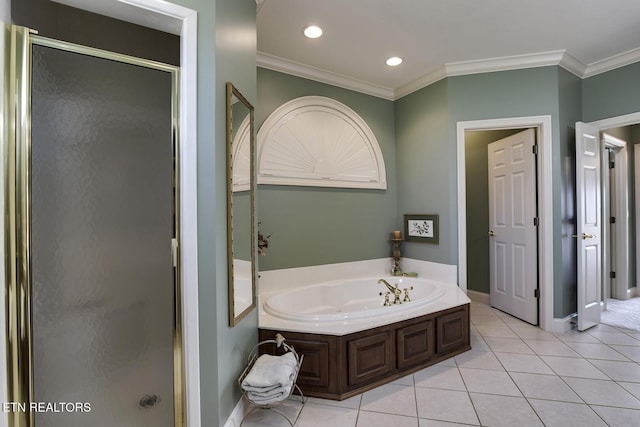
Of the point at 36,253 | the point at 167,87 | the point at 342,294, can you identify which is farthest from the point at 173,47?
the point at 342,294

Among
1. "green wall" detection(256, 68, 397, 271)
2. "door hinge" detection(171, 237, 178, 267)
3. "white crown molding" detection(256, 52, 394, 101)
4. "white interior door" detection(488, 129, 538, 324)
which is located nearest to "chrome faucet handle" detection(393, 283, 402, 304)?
"green wall" detection(256, 68, 397, 271)

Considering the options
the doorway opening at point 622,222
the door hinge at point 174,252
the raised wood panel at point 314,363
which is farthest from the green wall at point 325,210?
the doorway opening at point 622,222

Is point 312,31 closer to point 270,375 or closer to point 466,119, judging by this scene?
point 466,119

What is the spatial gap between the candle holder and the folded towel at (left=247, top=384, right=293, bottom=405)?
7.04ft

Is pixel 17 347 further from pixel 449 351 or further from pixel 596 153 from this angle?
pixel 596 153

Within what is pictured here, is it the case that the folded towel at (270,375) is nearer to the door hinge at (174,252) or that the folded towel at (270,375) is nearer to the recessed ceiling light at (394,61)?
the door hinge at (174,252)

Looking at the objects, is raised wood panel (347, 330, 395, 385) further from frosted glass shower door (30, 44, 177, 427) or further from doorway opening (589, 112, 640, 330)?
doorway opening (589, 112, 640, 330)

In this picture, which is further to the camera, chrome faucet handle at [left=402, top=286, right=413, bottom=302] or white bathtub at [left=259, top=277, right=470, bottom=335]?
chrome faucet handle at [left=402, top=286, right=413, bottom=302]

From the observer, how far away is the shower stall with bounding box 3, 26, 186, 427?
1.15 metres

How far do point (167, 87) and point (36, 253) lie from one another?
913mm

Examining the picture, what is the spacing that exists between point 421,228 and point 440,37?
73.5 inches

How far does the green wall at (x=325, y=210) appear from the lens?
2.82 meters

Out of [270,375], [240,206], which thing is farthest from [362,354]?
[240,206]

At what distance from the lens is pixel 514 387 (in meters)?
1.96
